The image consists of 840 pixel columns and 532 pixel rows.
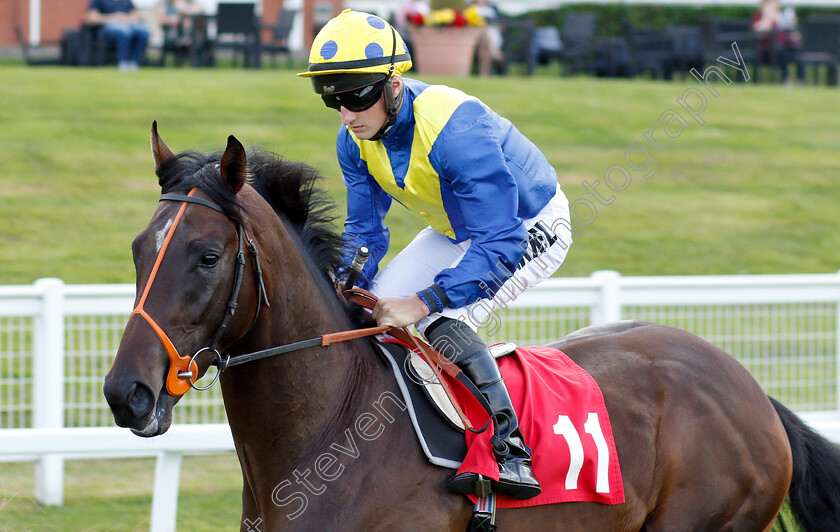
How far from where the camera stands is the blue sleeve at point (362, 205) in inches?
114

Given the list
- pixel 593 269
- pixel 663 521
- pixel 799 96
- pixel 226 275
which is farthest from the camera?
pixel 799 96

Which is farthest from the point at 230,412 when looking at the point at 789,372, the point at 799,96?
the point at 799,96

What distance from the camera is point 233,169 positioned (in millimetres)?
2221

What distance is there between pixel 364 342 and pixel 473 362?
310 millimetres

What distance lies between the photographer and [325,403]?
2.43 m

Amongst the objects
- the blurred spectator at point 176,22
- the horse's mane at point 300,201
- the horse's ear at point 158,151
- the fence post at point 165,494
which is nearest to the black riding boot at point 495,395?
A: the horse's mane at point 300,201

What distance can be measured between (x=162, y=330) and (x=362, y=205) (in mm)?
1054

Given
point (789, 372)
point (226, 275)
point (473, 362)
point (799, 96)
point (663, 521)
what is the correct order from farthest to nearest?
point (799, 96) → point (789, 372) → point (663, 521) → point (473, 362) → point (226, 275)

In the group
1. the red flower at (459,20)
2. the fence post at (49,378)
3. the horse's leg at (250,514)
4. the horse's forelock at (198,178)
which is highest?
the red flower at (459,20)

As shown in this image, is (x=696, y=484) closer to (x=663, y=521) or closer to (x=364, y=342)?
(x=663, y=521)

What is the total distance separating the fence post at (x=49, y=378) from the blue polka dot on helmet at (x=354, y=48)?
2.44 metres

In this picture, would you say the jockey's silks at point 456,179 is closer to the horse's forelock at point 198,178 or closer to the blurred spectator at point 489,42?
the horse's forelock at point 198,178

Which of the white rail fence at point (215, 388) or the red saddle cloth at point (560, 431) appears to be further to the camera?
the white rail fence at point (215, 388)

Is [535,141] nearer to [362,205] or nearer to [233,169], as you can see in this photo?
[362,205]
